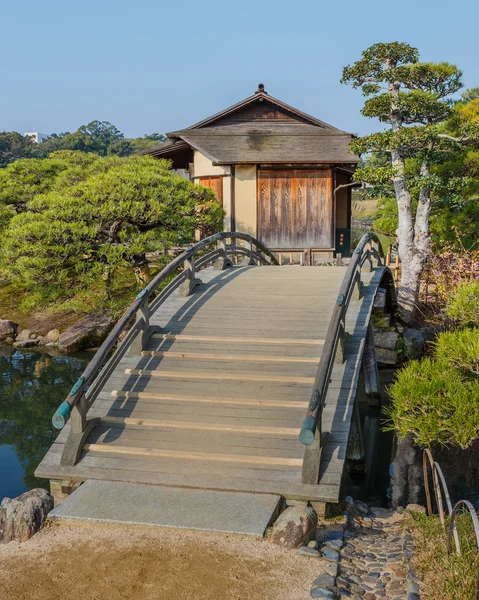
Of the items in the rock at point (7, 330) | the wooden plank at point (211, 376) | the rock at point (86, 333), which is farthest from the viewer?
the rock at point (7, 330)

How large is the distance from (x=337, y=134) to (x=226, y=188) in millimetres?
5044

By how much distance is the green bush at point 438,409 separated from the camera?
7656 mm

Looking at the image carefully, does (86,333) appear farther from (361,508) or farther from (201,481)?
(361,508)

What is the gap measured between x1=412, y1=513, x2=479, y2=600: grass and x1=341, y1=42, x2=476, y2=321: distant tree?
13607mm

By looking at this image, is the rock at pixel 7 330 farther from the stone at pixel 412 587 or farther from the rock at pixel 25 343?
the stone at pixel 412 587

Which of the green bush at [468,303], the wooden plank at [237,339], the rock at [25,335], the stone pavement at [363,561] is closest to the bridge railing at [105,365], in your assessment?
the wooden plank at [237,339]

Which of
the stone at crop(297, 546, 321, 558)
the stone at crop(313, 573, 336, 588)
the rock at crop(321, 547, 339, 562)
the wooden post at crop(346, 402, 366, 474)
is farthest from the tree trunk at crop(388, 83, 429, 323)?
the stone at crop(313, 573, 336, 588)

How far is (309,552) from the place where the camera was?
20.9 ft

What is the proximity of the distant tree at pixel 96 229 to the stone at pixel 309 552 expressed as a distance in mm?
12974

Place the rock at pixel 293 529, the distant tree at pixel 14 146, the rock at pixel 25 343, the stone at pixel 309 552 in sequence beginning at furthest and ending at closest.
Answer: the distant tree at pixel 14 146
the rock at pixel 25 343
the rock at pixel 293 529
the stone at pixel 309 552

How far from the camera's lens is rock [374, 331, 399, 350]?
60.7 ft

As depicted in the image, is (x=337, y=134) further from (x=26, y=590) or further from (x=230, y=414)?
(x=26, y=590)

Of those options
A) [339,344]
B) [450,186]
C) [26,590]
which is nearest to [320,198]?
[450,186]

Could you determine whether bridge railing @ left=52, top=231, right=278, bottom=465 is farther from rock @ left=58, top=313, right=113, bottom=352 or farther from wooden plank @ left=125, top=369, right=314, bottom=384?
rock @ left=58, top=313, right=113, bottom=352
